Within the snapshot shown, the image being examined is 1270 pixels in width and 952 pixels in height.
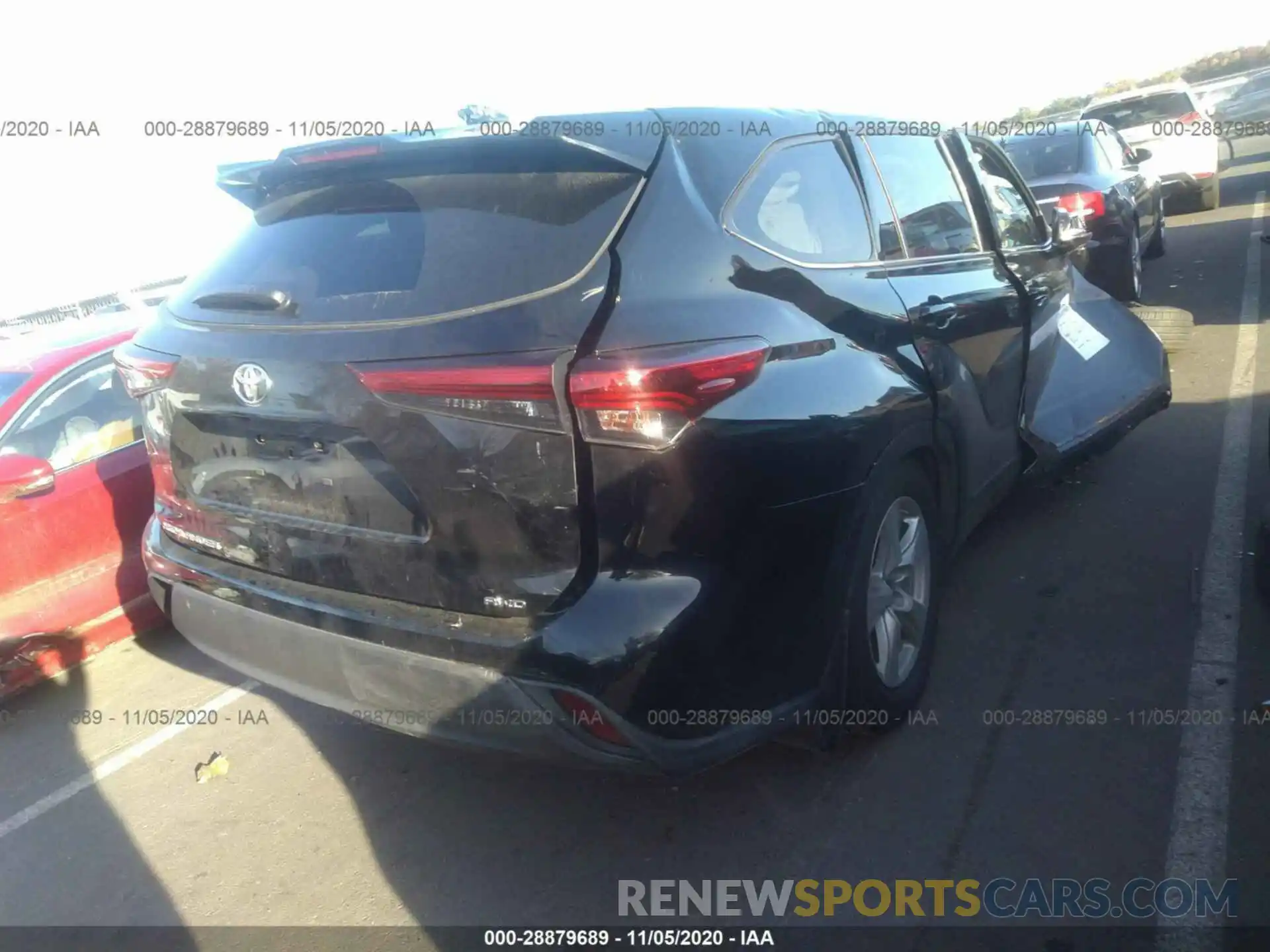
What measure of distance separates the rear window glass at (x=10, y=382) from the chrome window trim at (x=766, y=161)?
3.28 meters

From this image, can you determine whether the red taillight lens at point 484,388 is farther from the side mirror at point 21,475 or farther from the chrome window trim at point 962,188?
the chrome window trim at point 962,188

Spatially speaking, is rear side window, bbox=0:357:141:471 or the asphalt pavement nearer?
the asphalt pavement

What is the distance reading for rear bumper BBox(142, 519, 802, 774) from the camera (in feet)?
8.16

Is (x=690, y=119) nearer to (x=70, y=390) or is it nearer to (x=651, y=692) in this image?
(x=651, y=692)

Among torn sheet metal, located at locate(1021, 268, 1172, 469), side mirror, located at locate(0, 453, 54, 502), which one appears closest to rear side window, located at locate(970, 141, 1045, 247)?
torn sheet metal, located at locate(1021, 268, 1172, 469)

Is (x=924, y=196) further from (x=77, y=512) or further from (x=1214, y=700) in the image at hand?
(x=77, y=512)

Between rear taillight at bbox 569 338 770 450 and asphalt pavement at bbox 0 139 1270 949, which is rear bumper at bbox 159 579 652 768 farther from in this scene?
rear taillight at bbox 569 338 770 450

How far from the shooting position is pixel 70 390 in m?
4.67

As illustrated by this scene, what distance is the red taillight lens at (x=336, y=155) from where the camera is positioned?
2914 mm

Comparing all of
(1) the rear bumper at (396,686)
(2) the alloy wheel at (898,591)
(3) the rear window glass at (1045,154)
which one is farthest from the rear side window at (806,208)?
(3) the rear window glass at (1045,154)

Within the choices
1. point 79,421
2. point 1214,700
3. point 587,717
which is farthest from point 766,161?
point 79,421

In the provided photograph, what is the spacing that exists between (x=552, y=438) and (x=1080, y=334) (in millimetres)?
3698

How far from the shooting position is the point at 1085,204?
29.6 feet

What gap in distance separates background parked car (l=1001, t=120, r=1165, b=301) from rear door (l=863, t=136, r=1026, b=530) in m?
4.71
